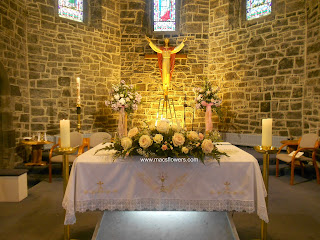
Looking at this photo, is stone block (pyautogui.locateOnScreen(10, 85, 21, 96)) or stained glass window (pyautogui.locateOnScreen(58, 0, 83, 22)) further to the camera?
stained glass window (pyautogui.locateOnScreen(58, 0, 83, 22))

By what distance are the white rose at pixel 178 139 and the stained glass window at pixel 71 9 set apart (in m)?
6.46

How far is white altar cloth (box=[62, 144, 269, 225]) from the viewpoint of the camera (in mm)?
2244

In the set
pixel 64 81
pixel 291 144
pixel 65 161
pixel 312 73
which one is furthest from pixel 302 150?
pixel 64 81

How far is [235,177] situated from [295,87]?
17.6 ft

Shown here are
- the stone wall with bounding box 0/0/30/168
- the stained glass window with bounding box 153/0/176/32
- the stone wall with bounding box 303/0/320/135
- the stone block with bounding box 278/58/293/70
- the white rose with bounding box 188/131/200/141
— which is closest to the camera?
the white rose with bounding box 188/131/200/141

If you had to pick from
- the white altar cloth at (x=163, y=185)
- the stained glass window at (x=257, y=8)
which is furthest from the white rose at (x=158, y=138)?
the stained glass window at (x=257, y=8)

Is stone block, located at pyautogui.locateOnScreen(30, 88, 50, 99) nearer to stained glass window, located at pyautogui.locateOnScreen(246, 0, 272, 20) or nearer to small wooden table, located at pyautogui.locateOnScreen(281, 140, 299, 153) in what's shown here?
small wooden table, located at pyautogui.locateOnScreen(281, 140, 299, 153)

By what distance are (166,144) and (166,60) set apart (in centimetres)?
602

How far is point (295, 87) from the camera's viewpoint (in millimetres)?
6625

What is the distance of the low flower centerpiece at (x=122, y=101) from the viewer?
650cm

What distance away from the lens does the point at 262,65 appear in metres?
7.23

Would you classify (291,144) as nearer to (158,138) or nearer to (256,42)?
(256,42)

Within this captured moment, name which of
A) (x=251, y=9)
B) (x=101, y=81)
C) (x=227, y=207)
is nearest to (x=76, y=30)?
(x=101, y=81)

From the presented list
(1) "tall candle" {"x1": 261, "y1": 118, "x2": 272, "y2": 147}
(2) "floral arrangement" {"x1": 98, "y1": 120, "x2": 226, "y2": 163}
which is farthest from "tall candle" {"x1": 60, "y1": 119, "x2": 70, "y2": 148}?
(1) "tall candle" {"x1": 261, "y1": 118, "x2": 272, "y2": 147}
